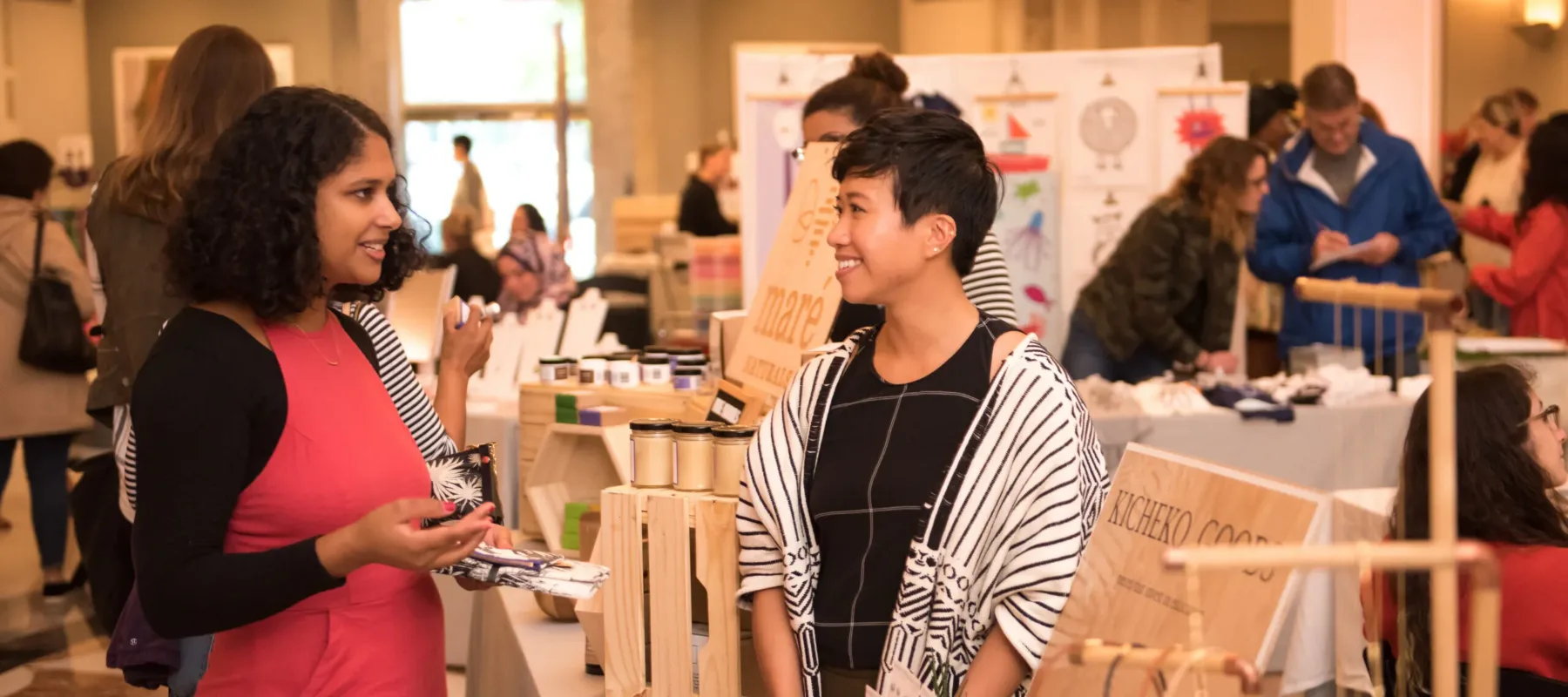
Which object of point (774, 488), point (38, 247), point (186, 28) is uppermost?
point (186, 28)

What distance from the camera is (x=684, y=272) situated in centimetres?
1093

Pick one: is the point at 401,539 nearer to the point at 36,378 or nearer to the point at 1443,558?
the point at 1443,558

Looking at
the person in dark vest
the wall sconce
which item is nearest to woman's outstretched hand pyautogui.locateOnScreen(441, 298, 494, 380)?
the person in dark vest

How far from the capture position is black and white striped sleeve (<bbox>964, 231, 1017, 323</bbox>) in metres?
2.75


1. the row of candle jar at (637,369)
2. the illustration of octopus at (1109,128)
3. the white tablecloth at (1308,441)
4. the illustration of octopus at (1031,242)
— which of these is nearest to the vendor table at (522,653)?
the row of candle jar at (637,369)

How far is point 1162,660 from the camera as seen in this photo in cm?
115

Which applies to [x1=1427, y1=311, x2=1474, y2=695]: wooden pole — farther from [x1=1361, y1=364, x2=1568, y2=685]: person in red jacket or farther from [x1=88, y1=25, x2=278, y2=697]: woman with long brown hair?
[x1=88, y1=25, x2=278, y2=697]: woman with long brown hair

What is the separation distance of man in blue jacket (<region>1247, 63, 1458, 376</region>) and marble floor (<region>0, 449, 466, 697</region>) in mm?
3125

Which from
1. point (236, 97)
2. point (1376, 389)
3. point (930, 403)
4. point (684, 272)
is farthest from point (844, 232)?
point (684, 272)

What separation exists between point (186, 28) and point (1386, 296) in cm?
1524

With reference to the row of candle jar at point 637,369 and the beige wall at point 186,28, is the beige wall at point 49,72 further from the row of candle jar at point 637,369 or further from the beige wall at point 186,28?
the row of candle jar at point 637,369

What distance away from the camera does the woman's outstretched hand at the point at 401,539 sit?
63.7 inches

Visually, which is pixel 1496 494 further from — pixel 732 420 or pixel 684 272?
pixel 684 272

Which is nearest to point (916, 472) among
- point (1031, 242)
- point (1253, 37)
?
point (1031, 242)
